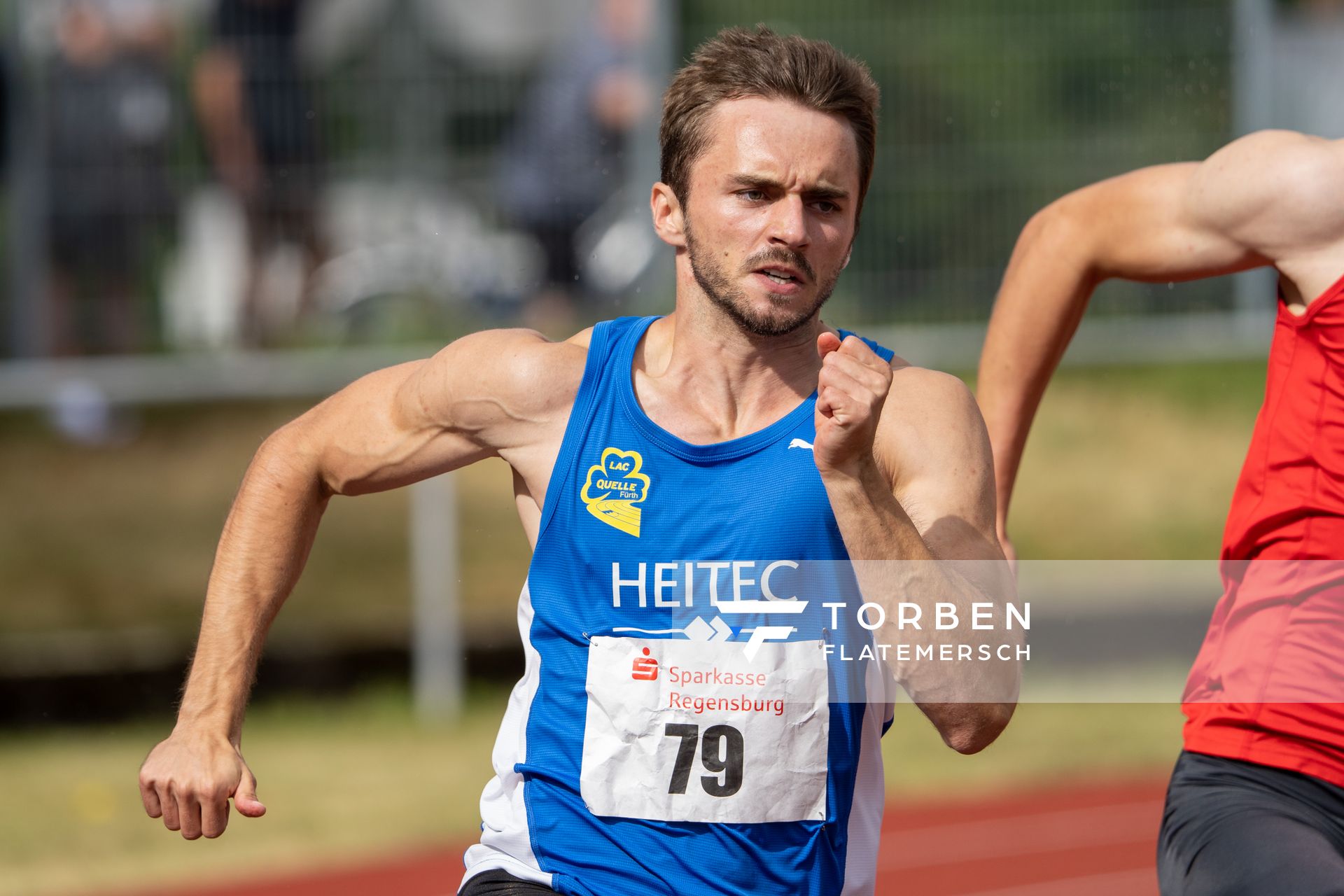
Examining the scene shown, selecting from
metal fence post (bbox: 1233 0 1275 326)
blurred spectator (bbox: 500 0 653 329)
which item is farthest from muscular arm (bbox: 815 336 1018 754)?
metal fence post (bbox: 1233 0 1275 326)

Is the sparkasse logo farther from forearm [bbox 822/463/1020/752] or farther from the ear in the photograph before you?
the ear

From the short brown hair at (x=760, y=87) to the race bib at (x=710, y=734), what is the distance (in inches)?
31.4

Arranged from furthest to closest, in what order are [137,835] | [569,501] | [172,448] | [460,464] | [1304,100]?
[172,448]
[1304,100]
[137,835]
[460,464]
[569,501]

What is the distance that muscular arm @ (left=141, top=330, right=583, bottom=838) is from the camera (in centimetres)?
296

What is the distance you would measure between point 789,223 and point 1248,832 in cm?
123

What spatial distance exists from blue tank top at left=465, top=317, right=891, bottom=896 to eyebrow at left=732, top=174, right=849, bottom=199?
0.29 metres

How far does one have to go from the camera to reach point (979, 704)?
2.69 meters

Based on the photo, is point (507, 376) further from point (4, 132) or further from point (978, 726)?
point (4, 132)

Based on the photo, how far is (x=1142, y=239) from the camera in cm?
327

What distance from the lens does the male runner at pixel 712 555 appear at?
2.76 m

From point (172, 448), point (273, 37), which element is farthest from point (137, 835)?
point (273, 37)

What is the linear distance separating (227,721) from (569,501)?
71 cm

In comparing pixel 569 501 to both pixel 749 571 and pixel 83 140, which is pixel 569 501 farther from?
pixel 83 140

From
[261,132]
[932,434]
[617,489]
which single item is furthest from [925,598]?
[261,132]
